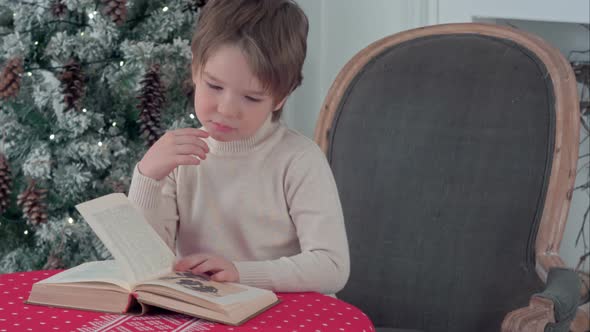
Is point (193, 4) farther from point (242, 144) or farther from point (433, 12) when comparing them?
point (242, 144)

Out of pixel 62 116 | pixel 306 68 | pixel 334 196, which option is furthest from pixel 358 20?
pixel 334 196

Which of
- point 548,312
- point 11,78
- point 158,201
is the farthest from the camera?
point 11,78

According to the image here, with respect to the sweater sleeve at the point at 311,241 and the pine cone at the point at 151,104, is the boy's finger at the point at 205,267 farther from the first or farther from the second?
the pine cone at the point at 151,104

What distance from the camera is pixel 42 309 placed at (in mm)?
1067

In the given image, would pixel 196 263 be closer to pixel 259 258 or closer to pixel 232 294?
pixel 232 294

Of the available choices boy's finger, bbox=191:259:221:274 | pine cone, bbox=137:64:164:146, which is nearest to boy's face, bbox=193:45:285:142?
boy's finger, bbox=191:259:221:274

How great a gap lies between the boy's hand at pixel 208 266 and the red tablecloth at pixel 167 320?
0.10 metres

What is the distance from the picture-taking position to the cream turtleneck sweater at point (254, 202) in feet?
4.43

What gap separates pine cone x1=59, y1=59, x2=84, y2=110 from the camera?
2416 millimetres

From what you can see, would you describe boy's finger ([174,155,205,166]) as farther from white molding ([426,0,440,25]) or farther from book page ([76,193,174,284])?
white molding ([426,0,440,25])

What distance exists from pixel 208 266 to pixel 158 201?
0.25m

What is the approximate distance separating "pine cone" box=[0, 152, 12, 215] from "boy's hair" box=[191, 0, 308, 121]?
128 cm

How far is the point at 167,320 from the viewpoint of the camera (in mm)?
1025

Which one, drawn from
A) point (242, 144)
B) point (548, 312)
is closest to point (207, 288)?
point (242, 144)
